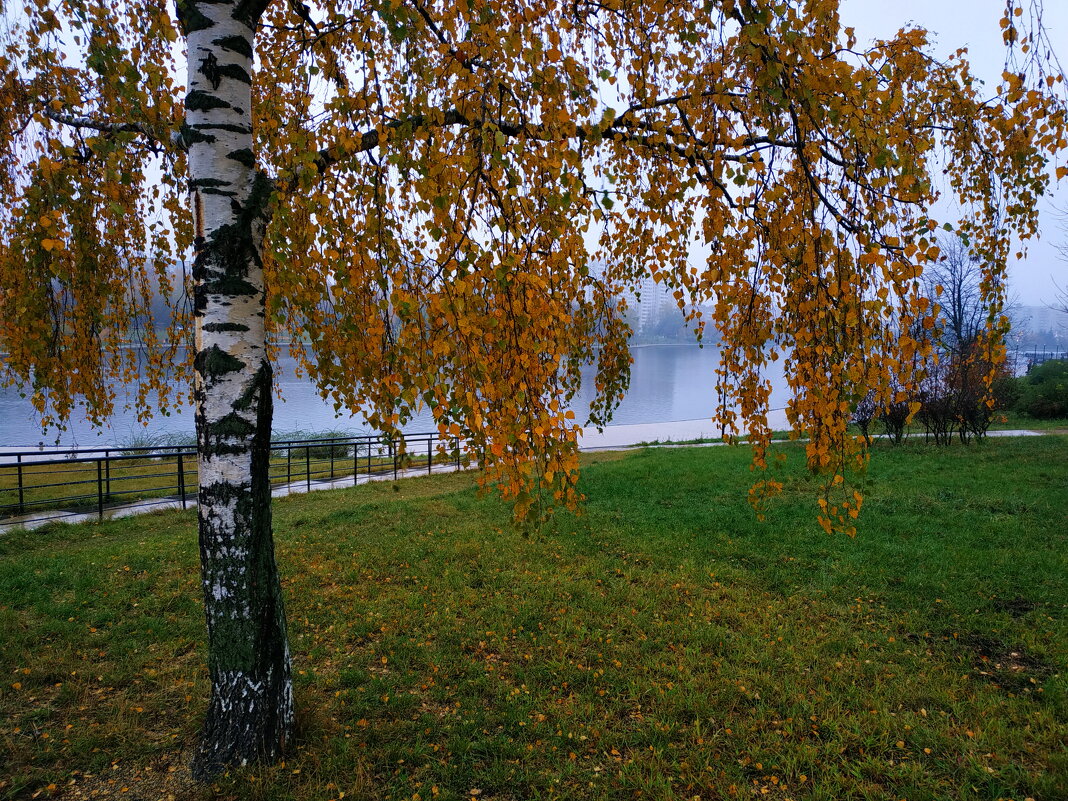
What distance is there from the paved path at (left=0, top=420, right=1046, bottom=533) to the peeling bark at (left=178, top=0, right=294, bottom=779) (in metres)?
2.85

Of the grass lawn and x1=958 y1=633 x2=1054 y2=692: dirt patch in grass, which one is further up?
the grass lawn

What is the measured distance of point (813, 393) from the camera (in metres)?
2.39

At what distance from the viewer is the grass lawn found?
275 centimetres

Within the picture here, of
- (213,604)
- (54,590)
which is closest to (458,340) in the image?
(213,604)

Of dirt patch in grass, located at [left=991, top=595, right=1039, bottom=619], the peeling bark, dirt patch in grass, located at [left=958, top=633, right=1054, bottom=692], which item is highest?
the peeling bark

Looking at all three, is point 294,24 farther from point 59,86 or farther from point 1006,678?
point 1006,678

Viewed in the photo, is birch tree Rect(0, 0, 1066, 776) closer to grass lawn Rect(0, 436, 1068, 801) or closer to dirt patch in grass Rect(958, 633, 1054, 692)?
grass lawn Rect(0, 436, 1068, 801)

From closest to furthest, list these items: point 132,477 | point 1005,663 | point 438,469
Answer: point 1005,663
point 132,477
point 438,469

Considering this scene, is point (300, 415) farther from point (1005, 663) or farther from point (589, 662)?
point (1005, 663)

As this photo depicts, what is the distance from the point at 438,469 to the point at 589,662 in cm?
1045

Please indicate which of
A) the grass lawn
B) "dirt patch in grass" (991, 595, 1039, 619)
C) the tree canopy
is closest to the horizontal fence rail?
the grass lawn

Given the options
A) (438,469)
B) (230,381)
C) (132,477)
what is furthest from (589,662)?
(438,469)

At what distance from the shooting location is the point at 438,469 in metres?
13.9

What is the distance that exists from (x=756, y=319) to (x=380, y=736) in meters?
3.06
